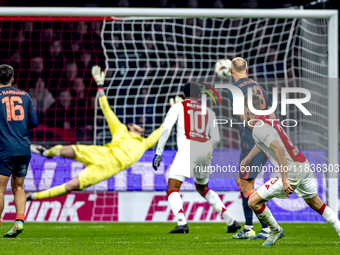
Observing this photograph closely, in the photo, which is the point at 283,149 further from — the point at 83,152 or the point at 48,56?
the point at 48,56

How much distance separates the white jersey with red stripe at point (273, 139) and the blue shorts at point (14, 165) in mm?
2434

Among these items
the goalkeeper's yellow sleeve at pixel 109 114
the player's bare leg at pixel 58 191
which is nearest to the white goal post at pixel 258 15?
the goalkeeper's yellow sleeve at pixel 109 114

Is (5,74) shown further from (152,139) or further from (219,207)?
(152,139)

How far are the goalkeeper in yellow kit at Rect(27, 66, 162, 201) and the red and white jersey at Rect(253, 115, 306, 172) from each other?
3614 mm

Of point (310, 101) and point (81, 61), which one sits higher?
point (81, 61)

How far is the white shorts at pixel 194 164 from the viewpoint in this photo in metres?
5.87

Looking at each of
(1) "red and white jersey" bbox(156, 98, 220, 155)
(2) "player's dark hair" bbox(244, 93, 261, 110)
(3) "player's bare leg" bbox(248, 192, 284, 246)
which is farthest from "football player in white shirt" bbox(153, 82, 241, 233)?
(3) "player's bare leg" bbox(248, 192, 284, 246)

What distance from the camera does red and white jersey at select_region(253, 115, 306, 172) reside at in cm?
408

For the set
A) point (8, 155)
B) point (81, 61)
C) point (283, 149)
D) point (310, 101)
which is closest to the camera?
point (283, 149)

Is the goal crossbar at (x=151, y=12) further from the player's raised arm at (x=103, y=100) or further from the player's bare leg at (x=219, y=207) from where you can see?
the player's bare leg at (x=219, y=207)

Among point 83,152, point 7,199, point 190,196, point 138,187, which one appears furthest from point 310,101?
point 7,199

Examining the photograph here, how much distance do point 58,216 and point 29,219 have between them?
472 millimetres

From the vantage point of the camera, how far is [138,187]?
26.3ft

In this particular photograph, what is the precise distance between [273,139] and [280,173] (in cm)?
28
